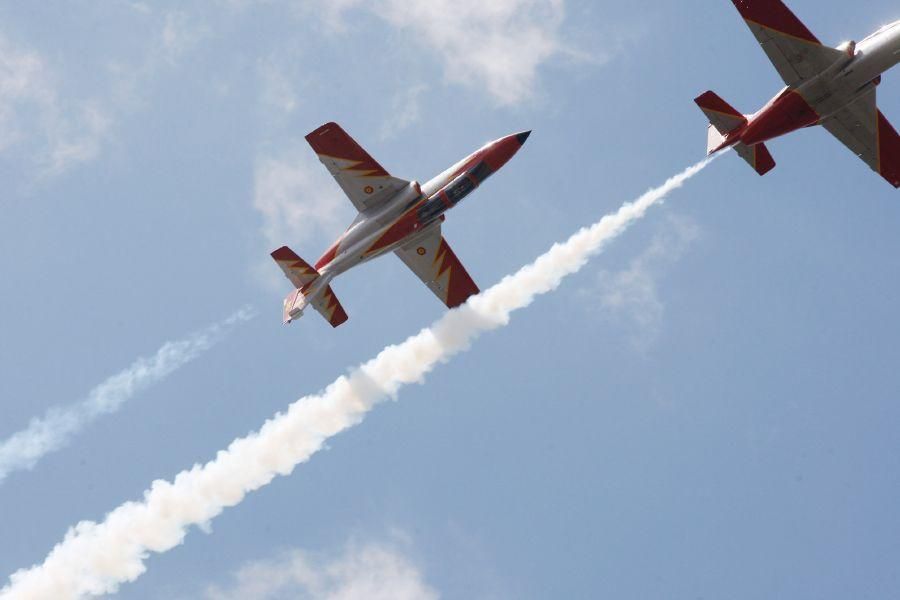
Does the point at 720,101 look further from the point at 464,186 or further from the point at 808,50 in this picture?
the point at 464,186

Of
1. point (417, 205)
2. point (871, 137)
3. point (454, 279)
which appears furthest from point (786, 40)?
A: point (454, 279)

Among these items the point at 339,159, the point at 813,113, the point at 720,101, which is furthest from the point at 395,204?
the point at 813,113

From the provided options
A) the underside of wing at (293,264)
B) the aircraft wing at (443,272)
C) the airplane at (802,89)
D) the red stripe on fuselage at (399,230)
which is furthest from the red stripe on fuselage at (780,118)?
the underside of wing at (293,264)

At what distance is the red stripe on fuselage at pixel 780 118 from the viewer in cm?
5556

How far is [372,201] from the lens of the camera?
56.7m

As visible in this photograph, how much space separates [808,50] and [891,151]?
7213 millimetres

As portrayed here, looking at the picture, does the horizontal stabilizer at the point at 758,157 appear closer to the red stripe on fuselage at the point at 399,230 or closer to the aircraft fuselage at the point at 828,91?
the aircraft fuselage at the point at 828,91

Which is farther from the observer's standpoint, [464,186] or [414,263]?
[414,263]

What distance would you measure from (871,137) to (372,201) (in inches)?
870

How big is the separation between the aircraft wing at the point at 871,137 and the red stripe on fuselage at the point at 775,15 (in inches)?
191

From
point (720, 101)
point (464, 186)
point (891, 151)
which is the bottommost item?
point (891, 151)

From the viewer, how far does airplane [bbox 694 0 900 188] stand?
54.5m

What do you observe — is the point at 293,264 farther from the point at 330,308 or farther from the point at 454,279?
the point at 454,279

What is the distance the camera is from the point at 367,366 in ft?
193
